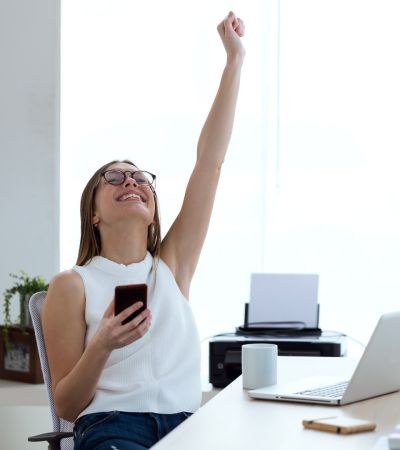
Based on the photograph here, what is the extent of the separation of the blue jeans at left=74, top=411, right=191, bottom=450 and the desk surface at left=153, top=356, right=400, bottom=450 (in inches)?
7.7

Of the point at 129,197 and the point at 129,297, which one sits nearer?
the point at 129,297

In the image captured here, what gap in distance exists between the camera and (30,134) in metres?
4.11

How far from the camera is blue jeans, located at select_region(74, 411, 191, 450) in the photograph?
2.04m

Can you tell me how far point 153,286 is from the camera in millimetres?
2348

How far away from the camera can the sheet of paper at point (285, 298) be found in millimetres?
3221

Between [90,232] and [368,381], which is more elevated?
[90,232]

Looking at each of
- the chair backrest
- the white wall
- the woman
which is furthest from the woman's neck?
the white wall

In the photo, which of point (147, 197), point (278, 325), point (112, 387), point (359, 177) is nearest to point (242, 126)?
point (359, 177)

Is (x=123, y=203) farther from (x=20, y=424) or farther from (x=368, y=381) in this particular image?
(x=20, y=424)

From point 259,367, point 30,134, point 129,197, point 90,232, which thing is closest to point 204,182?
point 129,197

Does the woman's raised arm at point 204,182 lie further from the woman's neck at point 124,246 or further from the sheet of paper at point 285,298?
the sheet of paper at point 285,298

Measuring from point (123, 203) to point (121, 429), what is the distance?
628 mm

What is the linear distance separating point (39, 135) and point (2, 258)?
61 cm

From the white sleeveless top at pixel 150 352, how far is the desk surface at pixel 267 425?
17 centimetres
